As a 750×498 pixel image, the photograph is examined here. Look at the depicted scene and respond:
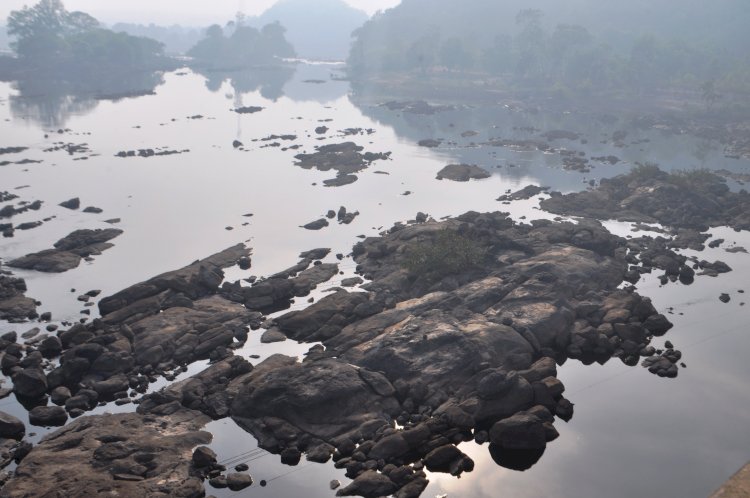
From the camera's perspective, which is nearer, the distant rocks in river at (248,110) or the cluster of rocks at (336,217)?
the cluster of rocks at (336,217)

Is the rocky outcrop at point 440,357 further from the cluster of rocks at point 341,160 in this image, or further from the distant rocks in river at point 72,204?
the distant rocks in river at point 72,204

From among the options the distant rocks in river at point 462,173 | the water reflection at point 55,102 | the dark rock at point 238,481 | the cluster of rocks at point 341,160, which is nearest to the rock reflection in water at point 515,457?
the dark rock at point 238,481

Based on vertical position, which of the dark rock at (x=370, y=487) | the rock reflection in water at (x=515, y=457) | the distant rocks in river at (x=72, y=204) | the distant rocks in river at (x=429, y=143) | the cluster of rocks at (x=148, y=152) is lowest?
the rock reflection in water at (x=515, y=457)

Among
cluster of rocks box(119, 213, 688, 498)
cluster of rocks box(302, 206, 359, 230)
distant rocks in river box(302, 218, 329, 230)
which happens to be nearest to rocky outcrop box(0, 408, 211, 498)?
cluster of rocks box(119, 213, 688, 498)

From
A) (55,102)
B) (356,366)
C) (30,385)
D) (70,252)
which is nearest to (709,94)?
(70,252)

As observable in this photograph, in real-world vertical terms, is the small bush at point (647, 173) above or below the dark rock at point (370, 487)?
above

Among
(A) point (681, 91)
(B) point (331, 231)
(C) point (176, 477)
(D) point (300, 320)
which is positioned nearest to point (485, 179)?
(B) point (331, 231)
